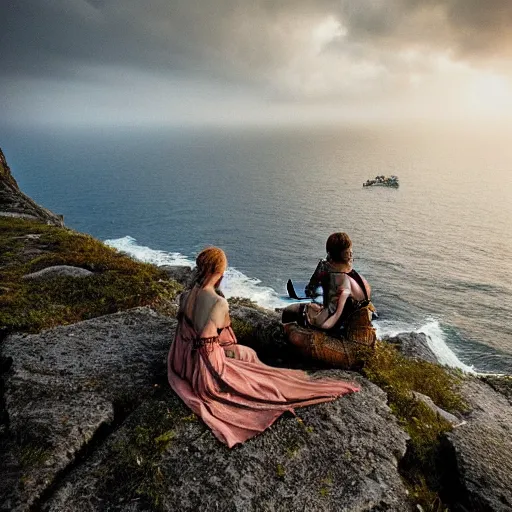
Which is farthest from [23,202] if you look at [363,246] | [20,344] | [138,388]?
[363,246]

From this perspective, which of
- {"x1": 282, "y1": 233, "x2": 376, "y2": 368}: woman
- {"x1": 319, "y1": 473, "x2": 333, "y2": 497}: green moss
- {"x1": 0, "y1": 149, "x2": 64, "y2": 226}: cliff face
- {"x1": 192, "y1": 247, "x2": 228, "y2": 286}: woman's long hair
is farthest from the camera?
{"x1": 0, "y1": 149, "x2": 64, "y2": 226}: cliff face

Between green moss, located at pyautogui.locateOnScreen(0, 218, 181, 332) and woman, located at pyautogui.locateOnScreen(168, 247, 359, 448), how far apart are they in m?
4.61

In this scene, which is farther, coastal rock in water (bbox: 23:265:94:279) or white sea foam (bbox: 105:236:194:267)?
white sea foam (bbox: 105:236:194:267)

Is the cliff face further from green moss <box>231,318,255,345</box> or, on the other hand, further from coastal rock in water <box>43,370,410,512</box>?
coastal rock in water <box>43,370,410,512</box>

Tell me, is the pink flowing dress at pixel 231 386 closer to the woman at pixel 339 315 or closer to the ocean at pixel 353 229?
the woman at pixel 339 315

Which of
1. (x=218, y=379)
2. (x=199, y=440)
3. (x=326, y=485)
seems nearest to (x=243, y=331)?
(x=218, y=379)

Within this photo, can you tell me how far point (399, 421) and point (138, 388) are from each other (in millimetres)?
4919

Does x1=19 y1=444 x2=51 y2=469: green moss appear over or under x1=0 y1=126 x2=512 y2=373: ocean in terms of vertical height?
over

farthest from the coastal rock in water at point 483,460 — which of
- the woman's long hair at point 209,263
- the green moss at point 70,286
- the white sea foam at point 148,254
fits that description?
the white sea foam at point 148,254

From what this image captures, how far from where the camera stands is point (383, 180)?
129 meters

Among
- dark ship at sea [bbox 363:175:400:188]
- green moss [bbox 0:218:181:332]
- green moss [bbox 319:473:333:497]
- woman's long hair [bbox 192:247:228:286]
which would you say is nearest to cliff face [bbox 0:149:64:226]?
green moss [bbox 0:218:181:332]

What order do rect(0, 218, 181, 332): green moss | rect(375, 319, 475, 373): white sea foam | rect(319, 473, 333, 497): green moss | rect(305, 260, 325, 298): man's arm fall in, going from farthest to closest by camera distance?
1. rect(375, 319, 475, 373): white sea foam
2. rect(0, 218, 181, 332): green moss
3. rect(305, 260, 325, 298): man's arm
4. rect(319, 473, 333, 497): green moss

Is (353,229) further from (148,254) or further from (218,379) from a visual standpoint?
(218,379)

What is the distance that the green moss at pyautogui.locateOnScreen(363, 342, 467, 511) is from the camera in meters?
6.15
